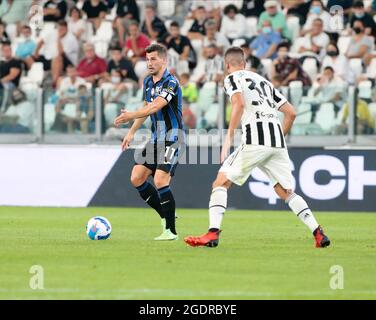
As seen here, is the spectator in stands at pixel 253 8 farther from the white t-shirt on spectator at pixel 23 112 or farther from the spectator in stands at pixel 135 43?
the white t-shirt on spectator at pixel 23 112

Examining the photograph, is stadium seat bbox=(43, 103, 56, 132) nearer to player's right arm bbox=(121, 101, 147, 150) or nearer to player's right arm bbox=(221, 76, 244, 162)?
player's right arm bbox=(121, 101, 147, 150)

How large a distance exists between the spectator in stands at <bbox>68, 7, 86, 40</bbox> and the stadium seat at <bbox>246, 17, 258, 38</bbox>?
3.62 metres

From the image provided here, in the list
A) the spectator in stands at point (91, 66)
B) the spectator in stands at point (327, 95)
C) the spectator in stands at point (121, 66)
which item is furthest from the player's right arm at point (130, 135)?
the spectator in stands at point (91, 66)

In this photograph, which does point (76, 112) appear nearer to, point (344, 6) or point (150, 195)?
point (344, 6)

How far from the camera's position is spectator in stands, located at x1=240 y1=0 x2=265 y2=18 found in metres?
22.3

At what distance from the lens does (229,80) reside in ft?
38.2

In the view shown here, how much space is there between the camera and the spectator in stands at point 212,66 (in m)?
20.4

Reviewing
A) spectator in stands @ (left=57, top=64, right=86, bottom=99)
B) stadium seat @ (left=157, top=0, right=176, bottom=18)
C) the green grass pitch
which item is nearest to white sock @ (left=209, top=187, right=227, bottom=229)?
the green grass pitch

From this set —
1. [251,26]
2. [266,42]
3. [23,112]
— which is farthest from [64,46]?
[266,42]

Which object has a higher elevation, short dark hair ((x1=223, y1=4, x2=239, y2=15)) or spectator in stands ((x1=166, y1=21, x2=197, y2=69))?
short dark hair ((x1=223, y1=4, x2=239, y2=15))

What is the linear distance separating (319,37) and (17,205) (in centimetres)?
674

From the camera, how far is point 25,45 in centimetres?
2291

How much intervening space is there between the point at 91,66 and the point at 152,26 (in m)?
1.78
